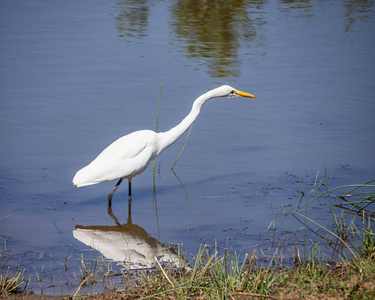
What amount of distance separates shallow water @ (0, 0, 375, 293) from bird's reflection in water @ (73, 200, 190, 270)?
0.33 feet

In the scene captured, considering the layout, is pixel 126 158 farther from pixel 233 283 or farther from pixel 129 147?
pixel 233 283

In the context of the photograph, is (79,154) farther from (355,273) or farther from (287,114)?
(355,273)

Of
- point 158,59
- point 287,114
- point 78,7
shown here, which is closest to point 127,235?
point 287,114

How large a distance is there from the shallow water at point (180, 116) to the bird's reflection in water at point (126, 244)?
10 cm

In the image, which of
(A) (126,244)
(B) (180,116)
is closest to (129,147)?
(A) (126,244)

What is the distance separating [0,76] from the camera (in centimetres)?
980

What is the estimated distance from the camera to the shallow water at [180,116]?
18.5ft

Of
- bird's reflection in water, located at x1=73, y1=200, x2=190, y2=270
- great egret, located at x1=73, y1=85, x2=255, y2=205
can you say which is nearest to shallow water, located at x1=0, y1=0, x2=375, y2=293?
Answer: bird's reflection in water, located at x1=73, y1=200, x2=190, y2=270

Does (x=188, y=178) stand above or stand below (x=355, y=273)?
below

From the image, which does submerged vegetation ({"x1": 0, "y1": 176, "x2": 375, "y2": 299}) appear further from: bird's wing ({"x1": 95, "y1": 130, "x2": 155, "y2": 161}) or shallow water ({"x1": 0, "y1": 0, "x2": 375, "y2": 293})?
bird's wing ({"x1": 95, "y1": 130, "x2": 155, "y2": 161})

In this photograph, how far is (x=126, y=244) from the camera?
16.9 ft

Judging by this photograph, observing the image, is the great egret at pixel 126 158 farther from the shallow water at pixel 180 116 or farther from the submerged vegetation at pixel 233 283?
the submerged vegetation at pixel 233 283

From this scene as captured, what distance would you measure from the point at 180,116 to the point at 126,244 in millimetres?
3398

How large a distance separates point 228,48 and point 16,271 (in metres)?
8.73
